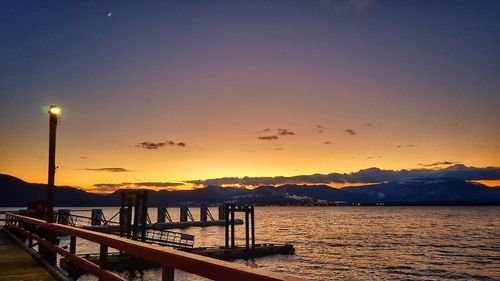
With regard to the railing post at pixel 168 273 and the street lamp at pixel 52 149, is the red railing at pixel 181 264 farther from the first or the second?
the street lamp at pixel 52 149

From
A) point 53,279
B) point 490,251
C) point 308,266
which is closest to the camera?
point 53,279

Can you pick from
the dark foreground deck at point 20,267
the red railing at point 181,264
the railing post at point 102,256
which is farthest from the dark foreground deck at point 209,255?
the red railing at point 181,264

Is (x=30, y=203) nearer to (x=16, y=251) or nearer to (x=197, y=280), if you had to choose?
(x=197, y=280)

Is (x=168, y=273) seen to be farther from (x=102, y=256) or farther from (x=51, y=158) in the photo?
(x=51, y=158)

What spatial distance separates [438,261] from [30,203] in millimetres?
39277

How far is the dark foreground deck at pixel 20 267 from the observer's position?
877cm

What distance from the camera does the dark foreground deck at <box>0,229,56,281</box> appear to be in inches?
345

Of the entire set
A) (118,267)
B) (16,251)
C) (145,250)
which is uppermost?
(145,250)

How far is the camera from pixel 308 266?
36.3 m

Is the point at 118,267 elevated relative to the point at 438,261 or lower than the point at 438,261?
elevated

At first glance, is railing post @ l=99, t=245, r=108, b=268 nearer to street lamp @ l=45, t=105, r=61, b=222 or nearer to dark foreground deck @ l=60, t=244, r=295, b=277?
street lamp @ l=45, t=105, r=61, b=222

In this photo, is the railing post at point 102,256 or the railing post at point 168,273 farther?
the railing post at point 102,256

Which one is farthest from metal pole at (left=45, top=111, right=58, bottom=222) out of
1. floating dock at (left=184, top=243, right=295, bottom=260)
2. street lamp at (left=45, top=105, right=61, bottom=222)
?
floating dock at (left=184, top=243, right=295, bottom=260)

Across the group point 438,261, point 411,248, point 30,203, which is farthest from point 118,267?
point 411,248
